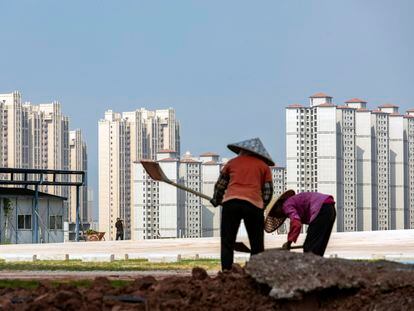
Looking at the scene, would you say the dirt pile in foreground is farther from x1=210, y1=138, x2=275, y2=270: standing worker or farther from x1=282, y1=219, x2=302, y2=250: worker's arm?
x1=282, y1=219, x2=302, y2=250: worker's arm

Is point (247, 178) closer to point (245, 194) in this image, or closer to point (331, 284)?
point (245, 194)

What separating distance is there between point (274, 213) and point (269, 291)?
4300 millimetres

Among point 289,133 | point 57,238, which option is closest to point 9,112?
point 289,133

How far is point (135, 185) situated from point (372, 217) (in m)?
31.3

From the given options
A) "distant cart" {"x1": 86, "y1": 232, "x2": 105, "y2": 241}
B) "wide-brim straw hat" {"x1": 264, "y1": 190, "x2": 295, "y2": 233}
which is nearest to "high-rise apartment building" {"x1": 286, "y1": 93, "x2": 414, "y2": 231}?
"distant cart" {"x1": 86, "y1": 232, "x2": 105, "y2": 241}

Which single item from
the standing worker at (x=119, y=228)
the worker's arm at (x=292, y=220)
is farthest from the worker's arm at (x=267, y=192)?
the standing worker at (x=119, y=228)

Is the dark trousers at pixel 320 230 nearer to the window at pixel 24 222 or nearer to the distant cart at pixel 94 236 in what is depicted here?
the window at pixel 24 222

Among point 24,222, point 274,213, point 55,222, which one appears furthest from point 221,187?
point 55,222

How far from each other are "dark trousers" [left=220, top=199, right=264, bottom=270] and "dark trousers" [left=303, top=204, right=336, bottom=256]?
128 centimetres

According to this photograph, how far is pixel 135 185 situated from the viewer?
16412 centimetres

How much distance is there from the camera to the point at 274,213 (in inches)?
490

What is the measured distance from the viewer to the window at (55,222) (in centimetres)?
5411

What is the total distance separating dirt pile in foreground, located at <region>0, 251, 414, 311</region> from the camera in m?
7.87

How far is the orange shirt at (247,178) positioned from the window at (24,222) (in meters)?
40.3
